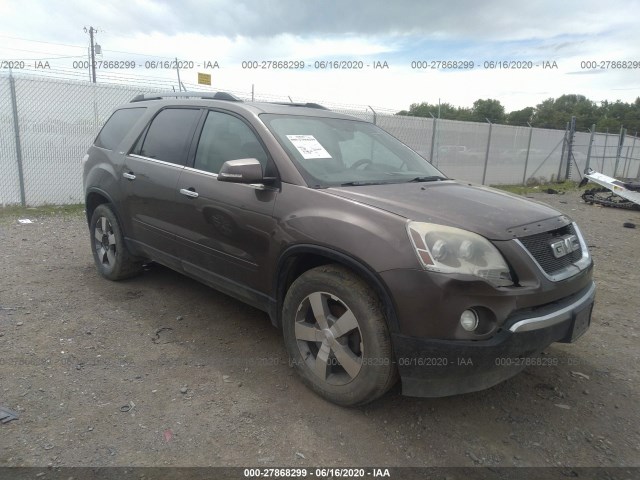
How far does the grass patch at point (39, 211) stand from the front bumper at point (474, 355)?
7788 mm

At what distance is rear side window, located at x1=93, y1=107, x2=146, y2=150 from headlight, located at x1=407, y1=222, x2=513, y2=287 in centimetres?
328

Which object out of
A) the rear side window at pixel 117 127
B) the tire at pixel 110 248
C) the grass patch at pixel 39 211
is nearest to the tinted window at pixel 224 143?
the rear side window at pixel 117 127

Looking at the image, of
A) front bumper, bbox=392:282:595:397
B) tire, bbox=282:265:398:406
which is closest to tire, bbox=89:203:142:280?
tire, bbox=282:265:398:406

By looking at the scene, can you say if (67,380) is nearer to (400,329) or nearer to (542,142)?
(400,329)

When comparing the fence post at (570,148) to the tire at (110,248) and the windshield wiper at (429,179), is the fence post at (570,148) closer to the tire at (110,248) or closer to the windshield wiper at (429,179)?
the windshield wiper at (429,179)

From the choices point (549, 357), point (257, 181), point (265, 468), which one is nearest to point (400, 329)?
point (265, 468)

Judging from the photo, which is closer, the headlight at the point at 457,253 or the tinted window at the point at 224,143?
the headlight at the point at 457,253

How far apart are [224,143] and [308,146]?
691 mm

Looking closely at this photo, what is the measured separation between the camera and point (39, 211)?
8.45 m

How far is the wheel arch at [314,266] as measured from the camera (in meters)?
2.37

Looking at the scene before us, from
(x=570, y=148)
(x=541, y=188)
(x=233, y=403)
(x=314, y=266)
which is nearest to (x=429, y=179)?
(x=314, y=266)

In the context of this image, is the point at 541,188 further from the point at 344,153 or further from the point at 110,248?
the point at 110,248

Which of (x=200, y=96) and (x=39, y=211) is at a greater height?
(x=200, y=96)

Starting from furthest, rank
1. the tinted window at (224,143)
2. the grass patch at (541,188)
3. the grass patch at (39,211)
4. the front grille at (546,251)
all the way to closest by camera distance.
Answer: the grass patch at (541,188) → the grass patch at (39,211) → the tinted window at (224,143) → the front grille at (546,251)
